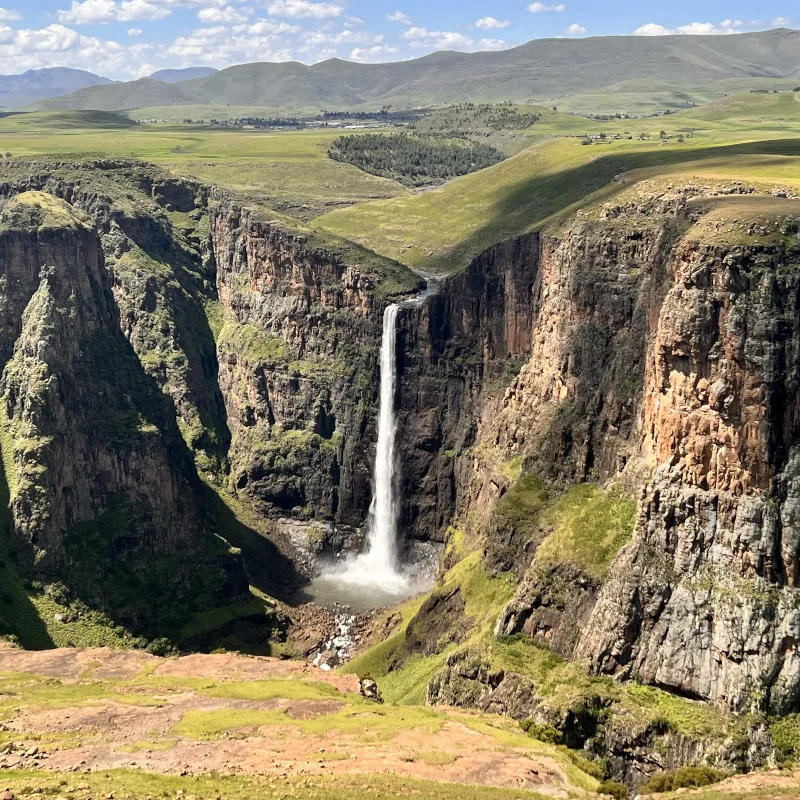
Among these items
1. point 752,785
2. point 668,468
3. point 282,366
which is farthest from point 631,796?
point 282,366

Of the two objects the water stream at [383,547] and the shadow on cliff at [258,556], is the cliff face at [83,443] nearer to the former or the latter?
the shadow on cliff at [258,556]

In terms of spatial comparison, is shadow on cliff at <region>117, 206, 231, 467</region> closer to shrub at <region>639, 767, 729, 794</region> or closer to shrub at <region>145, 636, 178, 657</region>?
shrub at <region>145, 636, 178, 657</region>

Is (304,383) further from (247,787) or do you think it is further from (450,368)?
(247,787)

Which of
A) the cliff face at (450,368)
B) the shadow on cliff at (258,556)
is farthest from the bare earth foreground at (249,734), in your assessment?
the cliff face at (450,368)

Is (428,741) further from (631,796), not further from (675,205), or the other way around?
(675,205)

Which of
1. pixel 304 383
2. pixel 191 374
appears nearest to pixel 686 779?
pixel 304 383
